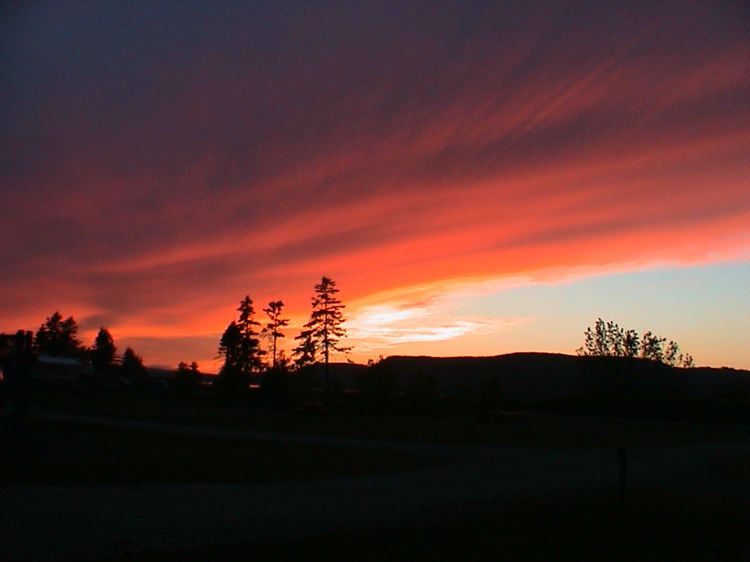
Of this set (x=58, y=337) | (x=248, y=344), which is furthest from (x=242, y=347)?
(x=58, y=337)

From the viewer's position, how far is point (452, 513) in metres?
13.4

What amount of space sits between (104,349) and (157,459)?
402 feet

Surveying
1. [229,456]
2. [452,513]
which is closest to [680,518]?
[452,513]

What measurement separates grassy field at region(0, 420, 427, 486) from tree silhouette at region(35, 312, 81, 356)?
101 metres

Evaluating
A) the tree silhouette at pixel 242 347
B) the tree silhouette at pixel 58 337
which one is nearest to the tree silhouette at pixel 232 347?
the tree silhouette at pixel 242 347

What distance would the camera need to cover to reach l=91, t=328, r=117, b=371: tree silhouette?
428ft

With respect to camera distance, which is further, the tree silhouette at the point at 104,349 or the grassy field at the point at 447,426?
the tree silhouette at the point at 104,349

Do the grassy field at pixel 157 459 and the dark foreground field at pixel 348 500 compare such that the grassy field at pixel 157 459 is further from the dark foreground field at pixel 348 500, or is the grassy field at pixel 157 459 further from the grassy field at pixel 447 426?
the grassy field at pixel 447 426

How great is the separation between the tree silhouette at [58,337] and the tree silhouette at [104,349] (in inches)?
121

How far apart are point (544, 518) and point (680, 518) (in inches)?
97.2

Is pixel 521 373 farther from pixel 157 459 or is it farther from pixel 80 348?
pixel 157 459

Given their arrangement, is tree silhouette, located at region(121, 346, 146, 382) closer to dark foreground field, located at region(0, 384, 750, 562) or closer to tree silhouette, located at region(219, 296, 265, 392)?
tree silhouette, located at region(219, 296, 265, 392)

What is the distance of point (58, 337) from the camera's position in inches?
4943

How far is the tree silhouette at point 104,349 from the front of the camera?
428 ft
